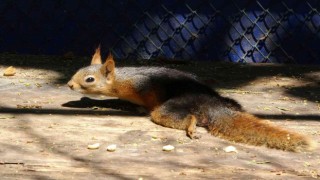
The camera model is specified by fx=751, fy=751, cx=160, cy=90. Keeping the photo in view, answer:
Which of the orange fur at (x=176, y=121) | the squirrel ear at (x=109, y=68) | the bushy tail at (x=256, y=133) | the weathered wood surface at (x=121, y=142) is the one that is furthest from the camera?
the squirrel ear at (x=109, y=68)

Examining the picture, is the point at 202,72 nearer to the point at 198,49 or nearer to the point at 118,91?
the point at 198,49

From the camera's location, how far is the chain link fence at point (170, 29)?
6.43 meters

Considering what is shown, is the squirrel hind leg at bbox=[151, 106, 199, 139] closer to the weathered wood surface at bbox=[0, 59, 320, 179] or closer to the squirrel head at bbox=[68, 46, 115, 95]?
the weathered wood surface at bbox=[0, 59, 320, 179]

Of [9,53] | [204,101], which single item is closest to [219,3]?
[9,53]

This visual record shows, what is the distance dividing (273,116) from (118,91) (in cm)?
93

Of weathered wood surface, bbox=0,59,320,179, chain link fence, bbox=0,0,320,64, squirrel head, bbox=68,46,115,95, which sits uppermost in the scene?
chain link fence, bbox=0,0,320,64

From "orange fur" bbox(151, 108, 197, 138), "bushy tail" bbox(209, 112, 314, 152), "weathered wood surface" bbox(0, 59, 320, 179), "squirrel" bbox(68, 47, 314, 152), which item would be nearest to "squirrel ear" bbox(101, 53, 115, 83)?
"squirrel" bbox(68, 47, 314, 152)

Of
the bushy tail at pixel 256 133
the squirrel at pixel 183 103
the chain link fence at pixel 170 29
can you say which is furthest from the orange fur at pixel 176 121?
the chain link fence at pixel 170 29

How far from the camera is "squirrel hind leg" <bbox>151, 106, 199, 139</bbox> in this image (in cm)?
396

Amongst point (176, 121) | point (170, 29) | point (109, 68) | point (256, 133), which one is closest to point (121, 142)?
point (176, 121)

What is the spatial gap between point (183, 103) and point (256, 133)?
580 mm

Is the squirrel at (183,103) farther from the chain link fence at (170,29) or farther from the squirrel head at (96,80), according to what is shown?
the chain link fence at (170,29)

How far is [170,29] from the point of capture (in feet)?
21.4

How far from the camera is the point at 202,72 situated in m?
5.89
